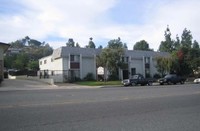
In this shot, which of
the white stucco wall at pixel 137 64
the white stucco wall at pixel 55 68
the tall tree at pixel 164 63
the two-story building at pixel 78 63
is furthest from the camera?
the white stucco wall at pixel 137 64

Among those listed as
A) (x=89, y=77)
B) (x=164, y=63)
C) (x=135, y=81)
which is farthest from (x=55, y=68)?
(x=164, y=63)

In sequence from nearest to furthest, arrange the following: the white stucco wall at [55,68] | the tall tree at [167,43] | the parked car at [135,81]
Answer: the parked car at [135,81] → the white stucco wall at [55,68] → the tall tree at [167,43]

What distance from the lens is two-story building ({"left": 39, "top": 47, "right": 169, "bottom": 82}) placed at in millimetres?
55322

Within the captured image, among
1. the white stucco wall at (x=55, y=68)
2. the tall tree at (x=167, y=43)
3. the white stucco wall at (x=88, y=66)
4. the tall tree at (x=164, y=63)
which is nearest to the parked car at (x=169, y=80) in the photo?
the tall tree at (x=164, y=63)

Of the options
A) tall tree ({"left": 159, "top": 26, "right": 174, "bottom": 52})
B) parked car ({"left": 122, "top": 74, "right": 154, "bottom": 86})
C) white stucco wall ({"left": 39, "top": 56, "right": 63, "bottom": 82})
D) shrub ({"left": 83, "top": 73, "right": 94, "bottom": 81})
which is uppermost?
tall tree ({"left": 159, "top": 26, "right": 174, "bottom": 52})

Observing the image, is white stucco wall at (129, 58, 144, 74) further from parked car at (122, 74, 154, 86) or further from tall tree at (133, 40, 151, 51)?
tall tree at (133, 40, 151, 51)

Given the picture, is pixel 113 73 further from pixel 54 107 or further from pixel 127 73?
pixel 54 107

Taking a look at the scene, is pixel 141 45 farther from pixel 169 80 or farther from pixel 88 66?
pixel 169 80

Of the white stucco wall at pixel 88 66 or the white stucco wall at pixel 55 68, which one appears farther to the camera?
the white stucco wall at pixel 88 66

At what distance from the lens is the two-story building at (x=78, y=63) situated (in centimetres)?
5532

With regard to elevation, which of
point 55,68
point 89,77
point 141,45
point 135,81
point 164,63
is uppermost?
point 141,45

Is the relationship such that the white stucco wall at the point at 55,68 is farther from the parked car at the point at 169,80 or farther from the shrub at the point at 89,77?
the parked car at the point at 169,80

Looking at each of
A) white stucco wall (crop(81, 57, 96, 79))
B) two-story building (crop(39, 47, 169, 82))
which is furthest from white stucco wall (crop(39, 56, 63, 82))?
white stucco wall (crop(81, 57, 96, 79))

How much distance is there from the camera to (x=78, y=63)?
187 feet
